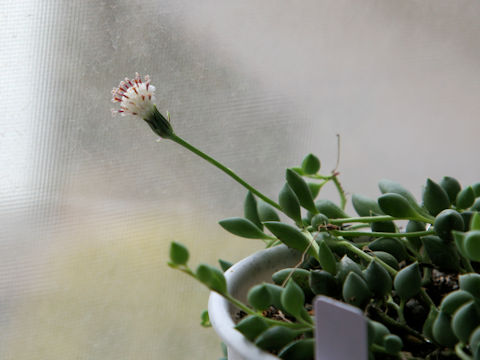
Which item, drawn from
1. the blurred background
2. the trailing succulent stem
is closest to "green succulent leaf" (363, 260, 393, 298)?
the trailing succulent stem

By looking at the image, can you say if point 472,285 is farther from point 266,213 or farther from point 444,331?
point 266,213

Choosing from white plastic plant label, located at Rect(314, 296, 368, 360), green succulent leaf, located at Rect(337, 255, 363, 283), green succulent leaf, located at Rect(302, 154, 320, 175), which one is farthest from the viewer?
green succulent leaf, located at Rect(302, 154, 320, 175)

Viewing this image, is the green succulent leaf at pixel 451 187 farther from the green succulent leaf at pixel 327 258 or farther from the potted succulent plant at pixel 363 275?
the green succulent leaf at pixel 327 258

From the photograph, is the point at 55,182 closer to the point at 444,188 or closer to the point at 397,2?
the point at 444,188

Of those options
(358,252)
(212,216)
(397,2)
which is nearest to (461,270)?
(358,252)

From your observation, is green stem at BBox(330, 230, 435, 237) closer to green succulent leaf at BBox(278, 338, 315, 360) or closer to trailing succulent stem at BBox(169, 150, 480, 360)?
trailing succulent stem at BBox(169, 150, 480, 360)

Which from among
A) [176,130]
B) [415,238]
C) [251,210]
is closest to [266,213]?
[251,210]
